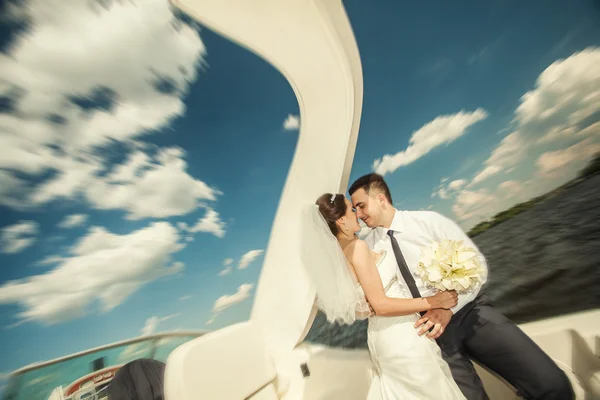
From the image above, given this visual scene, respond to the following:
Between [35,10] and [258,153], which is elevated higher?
[35,10]

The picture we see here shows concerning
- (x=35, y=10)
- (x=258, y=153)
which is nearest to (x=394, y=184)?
(x=258, y=153)

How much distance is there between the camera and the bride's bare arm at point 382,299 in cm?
146

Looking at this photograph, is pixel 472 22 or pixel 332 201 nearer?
pixel 332 201

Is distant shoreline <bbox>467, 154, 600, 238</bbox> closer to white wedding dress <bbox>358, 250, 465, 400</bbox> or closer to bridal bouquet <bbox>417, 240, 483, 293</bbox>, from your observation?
bridal bouquet <bbox>417, 240, 483, 293</bbox>

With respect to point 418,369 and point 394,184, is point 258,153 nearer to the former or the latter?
point 394,184

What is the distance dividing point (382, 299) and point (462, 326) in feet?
1.82

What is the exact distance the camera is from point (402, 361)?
142 cm

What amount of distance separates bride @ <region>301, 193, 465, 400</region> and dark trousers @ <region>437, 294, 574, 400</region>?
0.52ft

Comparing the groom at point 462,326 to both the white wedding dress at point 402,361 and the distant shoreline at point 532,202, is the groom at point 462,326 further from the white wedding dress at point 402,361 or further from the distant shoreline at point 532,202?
the distant shoreline at point 532,202

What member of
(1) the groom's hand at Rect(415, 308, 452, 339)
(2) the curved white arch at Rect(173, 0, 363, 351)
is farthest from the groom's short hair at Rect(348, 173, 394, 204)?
(1) the groom's hand at Rect(415, 308, 452, 339)

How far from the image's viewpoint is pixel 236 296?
203 centimetres

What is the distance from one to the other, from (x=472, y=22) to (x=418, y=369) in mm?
2518

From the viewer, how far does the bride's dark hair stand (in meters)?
1.77

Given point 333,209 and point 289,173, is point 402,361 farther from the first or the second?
point 289,173
